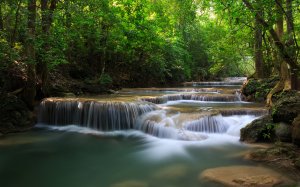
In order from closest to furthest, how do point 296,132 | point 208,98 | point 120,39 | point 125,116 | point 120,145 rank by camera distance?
point 296,132
point 120,145
point 125,116
point 208,98
point 120,39

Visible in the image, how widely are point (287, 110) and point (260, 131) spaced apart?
105 centimetres

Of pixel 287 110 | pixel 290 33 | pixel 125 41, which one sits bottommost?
pixel 287 110

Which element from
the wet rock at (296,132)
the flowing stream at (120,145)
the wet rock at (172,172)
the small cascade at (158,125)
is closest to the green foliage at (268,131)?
the flowing stream at (120,145)

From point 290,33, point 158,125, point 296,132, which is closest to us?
point 290,33

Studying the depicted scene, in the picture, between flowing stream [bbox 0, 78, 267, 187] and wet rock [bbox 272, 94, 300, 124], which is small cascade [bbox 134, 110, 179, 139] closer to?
flowing stream [bbox 0, 78, 267, 187]

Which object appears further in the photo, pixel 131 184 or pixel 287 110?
pixel 287 110

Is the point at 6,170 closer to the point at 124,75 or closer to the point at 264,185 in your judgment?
the point at 264,185

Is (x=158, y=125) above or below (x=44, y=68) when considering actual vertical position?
below

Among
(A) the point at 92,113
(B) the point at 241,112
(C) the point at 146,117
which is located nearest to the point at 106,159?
(C) the point at 146,117

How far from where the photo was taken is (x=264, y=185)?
234 inches

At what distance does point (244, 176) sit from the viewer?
21.2ft

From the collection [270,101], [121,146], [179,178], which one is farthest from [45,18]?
[270,101]

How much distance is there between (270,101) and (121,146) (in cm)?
690

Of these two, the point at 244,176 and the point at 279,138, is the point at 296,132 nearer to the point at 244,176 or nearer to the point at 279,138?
the point at 279,138
